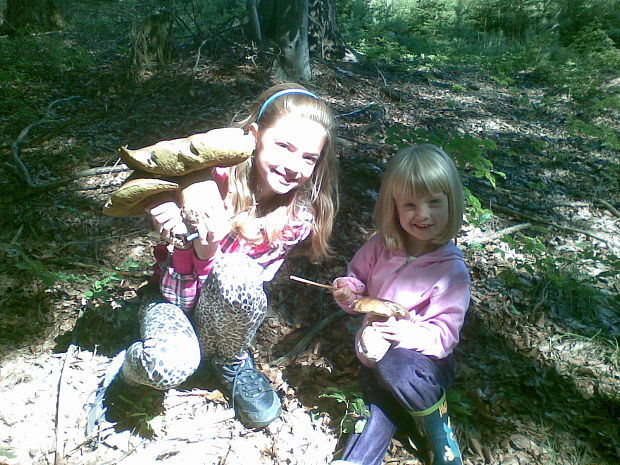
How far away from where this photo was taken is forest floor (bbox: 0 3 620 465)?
7.98 feet

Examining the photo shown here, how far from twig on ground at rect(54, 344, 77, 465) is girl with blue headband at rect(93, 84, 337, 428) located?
0.78ft

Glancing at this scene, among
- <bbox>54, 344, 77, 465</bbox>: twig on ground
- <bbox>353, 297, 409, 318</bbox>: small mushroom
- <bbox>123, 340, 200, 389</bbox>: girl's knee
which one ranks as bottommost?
<bbox>54, 344, 77, 465</bbox>: twig on ground

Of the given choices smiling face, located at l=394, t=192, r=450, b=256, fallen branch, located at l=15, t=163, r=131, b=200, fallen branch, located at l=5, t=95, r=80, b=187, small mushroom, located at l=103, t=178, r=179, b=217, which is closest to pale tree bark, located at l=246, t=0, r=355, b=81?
fallen branch, located at l=15, t=163, r=131, b=200

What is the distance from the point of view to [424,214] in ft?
7.51

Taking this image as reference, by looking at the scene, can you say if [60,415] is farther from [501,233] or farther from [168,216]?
[501,233]

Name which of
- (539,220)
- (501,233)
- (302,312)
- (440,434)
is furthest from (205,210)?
(539,220)

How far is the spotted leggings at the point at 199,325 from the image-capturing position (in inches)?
88.1

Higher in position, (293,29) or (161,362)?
(293,29)

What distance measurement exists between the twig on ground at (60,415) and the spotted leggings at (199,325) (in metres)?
0.41

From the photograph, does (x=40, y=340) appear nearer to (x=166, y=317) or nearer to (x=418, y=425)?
(x=166, y=317)

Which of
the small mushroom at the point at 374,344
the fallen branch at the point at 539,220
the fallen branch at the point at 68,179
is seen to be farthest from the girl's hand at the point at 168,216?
the fallen branch at the point at 539,220

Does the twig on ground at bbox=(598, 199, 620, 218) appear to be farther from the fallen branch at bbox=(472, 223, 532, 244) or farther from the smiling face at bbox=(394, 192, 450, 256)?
the smiling face at bbox=(394, 192, 450, 256)

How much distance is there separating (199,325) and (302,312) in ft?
3.07

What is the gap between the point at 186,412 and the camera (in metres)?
2.60
